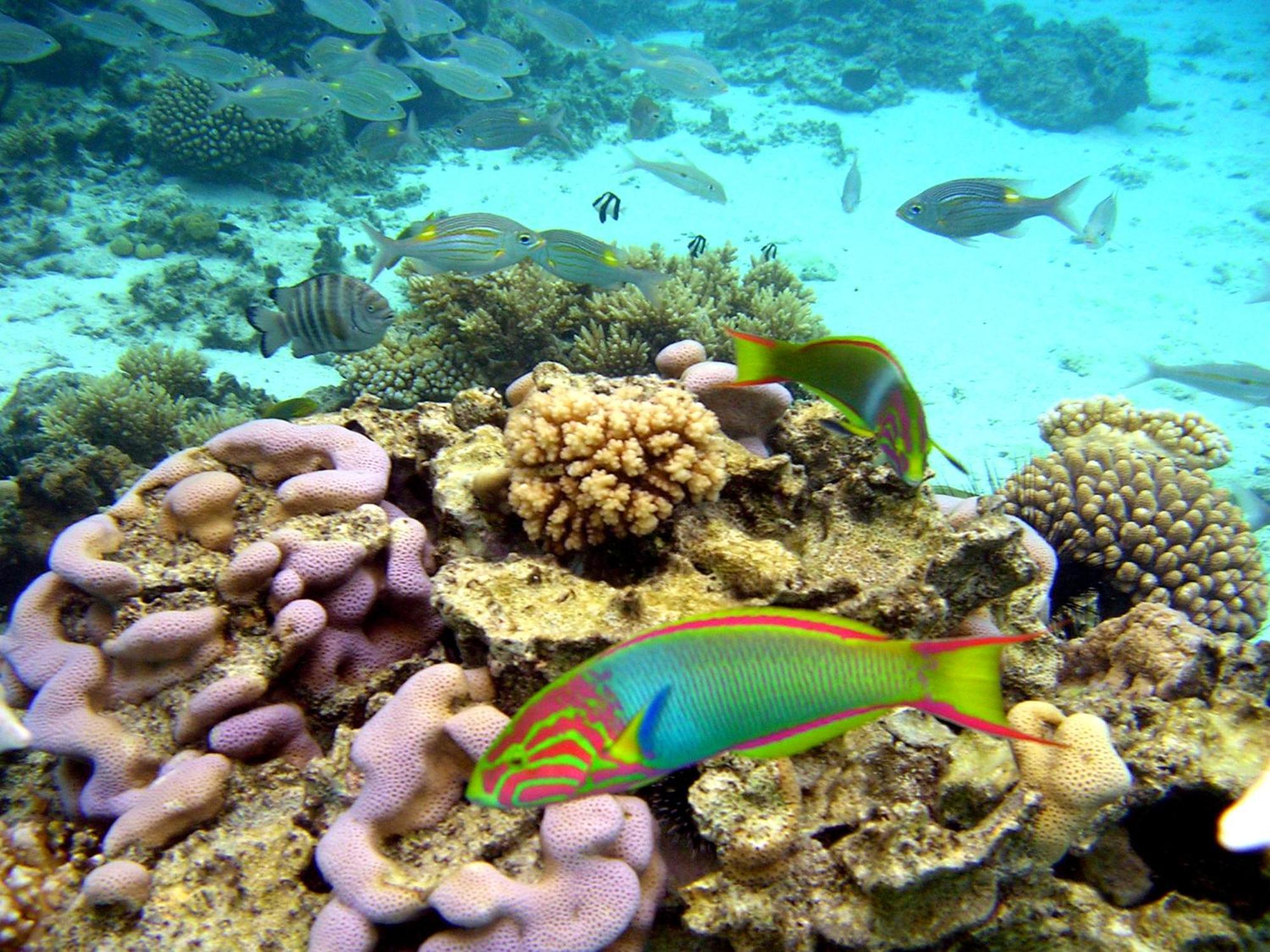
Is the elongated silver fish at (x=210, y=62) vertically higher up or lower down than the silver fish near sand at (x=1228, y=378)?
higher up

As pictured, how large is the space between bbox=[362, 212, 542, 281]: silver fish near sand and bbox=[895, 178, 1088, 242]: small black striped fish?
3.33 m

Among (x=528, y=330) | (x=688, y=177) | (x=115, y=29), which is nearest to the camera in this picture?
(x=528, y=330)

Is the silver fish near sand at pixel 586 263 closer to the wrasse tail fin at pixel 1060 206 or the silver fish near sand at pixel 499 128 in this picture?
the wrasse tail fin at pixel 1060 206

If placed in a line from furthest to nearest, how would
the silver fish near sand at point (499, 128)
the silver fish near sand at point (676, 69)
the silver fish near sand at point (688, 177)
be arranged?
the silver fish near sand at point (676, 69)
the silver fish near sand at point (499, 128)
the silver fish near sand at point (688, 177)

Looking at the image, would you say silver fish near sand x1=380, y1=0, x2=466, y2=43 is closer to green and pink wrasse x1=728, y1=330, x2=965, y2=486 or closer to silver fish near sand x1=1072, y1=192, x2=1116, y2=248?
silver fish near sand x1=1072, y1=192, x2=1116, y2=248

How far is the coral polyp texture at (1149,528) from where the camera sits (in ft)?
13.2

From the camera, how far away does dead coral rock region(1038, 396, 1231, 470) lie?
4.58m

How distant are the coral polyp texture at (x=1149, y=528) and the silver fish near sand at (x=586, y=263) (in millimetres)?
2752

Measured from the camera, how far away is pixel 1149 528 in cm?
402

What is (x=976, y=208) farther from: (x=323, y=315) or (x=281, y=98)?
(x=281, y=98)

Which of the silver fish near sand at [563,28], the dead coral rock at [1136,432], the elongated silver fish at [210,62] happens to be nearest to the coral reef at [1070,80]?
the silver fish near sand at [563,28]

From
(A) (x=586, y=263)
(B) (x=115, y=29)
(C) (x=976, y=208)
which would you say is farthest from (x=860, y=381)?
(B) (x=115, y=29)

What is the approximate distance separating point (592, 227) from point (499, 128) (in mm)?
4176

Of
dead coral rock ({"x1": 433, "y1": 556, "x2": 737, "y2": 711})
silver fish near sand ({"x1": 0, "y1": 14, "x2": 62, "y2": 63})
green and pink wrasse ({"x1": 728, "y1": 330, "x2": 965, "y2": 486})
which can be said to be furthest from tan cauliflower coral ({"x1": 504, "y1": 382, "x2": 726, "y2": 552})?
silver fish near sand ({"x1": 0, "y1": 14, "x2": 62, "y2": 63})
